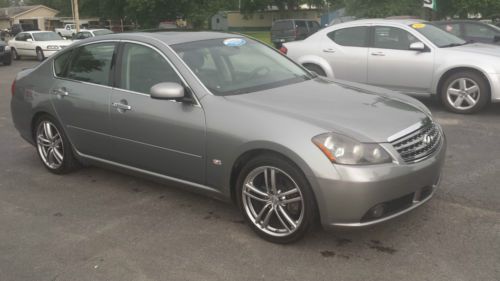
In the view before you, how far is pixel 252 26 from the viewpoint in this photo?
7769 cm

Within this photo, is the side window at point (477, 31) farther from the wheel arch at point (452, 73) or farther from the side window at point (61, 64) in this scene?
the side window at point (61, 64)

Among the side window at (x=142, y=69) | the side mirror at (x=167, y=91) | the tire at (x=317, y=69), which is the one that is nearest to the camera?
the side mirror at (x=167, y=91)

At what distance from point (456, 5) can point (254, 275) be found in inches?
1046

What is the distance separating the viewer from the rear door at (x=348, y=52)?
28.9 ft

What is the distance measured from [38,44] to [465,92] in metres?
20.7

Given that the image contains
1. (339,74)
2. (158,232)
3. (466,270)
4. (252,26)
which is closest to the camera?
(466,270)

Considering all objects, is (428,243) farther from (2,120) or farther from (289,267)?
(2,120)

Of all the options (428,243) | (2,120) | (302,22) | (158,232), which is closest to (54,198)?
(158,232)

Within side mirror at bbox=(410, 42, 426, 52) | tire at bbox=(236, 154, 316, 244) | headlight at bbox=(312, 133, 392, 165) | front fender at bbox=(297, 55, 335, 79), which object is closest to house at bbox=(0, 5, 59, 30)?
front fender at bbox=(297, 55, 335, 79)

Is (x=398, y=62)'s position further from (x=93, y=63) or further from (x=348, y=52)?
(x=93, y=63)

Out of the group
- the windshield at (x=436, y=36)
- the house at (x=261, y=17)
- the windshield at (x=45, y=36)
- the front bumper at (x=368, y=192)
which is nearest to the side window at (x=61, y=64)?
the front bumper at (x=368, y=192)

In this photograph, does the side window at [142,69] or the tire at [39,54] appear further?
the tire at [39,54]

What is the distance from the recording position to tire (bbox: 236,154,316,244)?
139 inches

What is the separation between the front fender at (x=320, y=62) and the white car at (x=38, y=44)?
1667 cm
